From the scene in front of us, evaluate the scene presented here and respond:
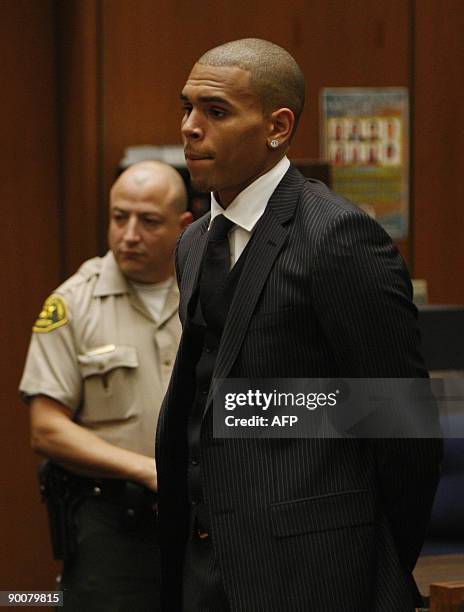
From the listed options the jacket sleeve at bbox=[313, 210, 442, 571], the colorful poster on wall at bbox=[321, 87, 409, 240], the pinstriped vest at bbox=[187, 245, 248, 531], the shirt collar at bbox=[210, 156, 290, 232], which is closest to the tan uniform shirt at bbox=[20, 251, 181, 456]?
the pinstriped vest at bbox=[187, 245, 248, 531]

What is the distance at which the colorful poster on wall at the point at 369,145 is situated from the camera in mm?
4594

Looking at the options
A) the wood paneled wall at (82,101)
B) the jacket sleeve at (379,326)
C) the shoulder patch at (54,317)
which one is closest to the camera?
the jacket sleeve at (379,326)

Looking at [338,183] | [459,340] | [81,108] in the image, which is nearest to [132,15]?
[81,108]

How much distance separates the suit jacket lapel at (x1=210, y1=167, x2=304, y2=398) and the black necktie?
0.24 ft

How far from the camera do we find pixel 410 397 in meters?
1.99

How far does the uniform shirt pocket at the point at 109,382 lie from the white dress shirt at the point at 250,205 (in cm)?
100

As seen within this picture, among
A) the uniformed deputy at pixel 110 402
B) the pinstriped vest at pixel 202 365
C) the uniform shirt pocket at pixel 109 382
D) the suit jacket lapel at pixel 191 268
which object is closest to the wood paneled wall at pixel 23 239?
the uniformed deputy at pixel 110 402

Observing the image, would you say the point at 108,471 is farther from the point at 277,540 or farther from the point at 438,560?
the point at 277,540

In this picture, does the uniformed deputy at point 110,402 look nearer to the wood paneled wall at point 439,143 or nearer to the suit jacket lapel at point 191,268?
the suit jacket lapel at point 191,268

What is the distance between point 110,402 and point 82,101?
1.66m

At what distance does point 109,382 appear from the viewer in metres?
3.03

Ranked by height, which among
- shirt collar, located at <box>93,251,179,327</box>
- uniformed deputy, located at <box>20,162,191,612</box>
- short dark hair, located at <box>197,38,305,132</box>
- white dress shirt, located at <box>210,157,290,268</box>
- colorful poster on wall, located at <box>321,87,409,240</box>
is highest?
short dark hair, located at <box>197,38,305,132</box>

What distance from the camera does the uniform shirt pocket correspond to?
3016 millimetres

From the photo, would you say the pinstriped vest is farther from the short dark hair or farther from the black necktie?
the short dark hair
